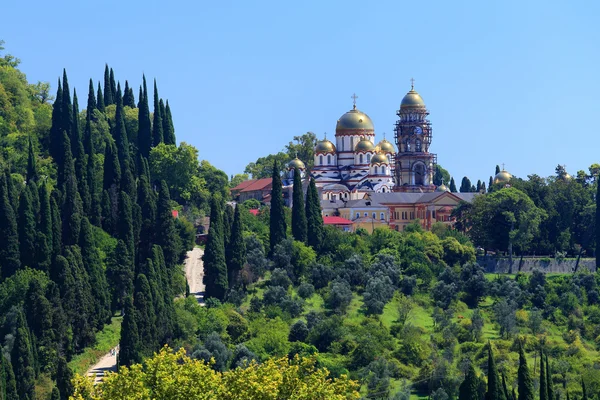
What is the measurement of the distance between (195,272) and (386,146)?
153ft

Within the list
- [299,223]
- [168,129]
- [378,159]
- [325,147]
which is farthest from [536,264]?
[325,147]

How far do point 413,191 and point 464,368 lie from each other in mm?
55586

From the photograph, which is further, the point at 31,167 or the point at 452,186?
the point at 452,186

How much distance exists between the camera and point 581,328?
77.6m

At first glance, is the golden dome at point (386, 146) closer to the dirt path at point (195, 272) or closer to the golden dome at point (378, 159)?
the golden dome at point (378, 159)

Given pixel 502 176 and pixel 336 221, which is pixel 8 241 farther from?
pixel 502 176

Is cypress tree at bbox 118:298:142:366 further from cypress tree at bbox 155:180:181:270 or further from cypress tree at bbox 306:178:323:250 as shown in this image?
cypress tree at bbox 306:178:323:250

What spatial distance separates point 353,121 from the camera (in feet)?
405

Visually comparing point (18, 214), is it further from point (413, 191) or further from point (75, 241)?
point (413, 191)

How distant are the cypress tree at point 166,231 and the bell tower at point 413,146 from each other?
46180 mm

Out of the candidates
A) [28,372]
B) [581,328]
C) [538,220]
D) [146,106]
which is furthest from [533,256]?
[28,372]

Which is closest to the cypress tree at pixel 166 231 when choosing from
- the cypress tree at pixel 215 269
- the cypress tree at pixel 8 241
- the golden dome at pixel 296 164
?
the cypress tree at pixel 215 269

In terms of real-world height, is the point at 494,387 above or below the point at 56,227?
below

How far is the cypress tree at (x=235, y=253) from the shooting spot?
78.6 meters
